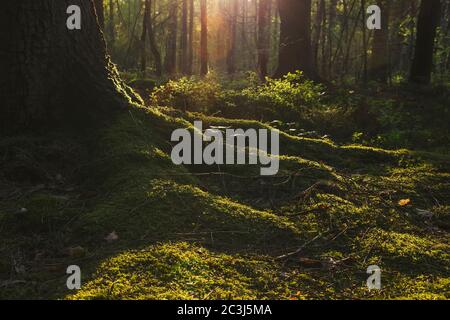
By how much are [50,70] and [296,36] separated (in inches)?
320

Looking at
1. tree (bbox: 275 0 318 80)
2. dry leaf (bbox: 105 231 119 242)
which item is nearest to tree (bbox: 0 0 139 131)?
dry leaf (bbox: 105 231 119 242)

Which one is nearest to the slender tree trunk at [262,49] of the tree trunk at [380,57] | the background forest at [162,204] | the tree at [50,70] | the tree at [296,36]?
the tree at [296,36]

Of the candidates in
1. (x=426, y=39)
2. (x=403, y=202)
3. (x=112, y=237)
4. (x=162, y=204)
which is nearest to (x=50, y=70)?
(x=162, y=204)

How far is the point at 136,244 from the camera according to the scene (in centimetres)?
352

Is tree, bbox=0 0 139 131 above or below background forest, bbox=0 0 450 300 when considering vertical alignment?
above

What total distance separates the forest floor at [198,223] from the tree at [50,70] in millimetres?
318

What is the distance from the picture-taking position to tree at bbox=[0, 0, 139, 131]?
16.2 ft

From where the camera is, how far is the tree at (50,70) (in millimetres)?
4926

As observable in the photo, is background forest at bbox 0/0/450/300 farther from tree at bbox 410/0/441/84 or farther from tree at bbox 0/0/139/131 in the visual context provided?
tree at bbox 410/0/441/84

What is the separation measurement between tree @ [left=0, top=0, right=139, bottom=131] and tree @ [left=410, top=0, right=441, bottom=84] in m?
9.74

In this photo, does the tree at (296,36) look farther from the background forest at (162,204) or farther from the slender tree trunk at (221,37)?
the slender tree trunk at (221,37)

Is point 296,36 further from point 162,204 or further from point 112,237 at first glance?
point 112,237
